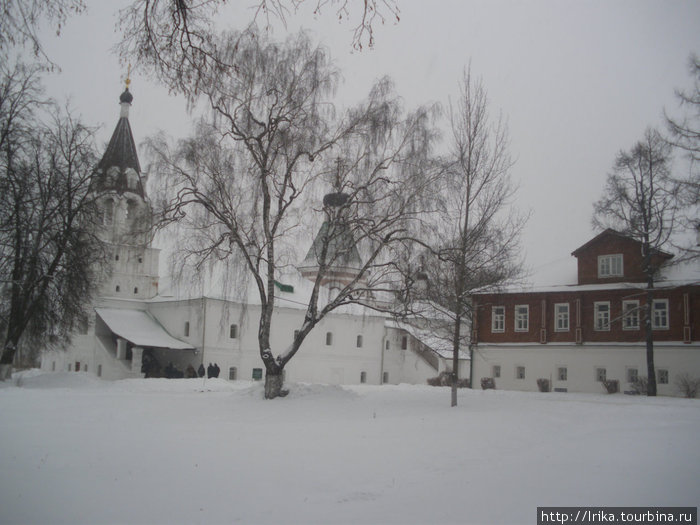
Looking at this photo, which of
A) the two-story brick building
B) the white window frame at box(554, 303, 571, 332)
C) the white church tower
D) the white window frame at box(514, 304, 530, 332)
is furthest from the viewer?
the white window frame at box(514, 304, 530, 332)

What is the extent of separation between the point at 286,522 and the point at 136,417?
10.1 m

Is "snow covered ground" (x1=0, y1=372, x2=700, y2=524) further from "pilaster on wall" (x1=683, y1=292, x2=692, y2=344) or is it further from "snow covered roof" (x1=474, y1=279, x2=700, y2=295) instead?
"snow covered roof" (x1=474, y1=279, x2=700, y2=295)

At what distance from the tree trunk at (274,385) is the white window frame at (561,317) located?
19.4 meters

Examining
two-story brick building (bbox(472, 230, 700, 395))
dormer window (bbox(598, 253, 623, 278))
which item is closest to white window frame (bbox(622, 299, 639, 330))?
two-story brick building (bbox(472, 230, 700, 395))

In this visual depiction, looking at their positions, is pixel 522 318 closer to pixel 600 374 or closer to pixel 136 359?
pixel 600 374

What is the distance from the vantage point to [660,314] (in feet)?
108

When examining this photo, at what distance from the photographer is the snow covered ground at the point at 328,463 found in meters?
8.14

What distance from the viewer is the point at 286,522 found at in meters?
7.68

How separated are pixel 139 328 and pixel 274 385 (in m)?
34.4

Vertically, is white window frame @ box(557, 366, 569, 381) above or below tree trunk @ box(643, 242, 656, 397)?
below

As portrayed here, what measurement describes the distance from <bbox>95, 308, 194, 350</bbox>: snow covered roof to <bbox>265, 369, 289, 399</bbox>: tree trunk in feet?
92.7

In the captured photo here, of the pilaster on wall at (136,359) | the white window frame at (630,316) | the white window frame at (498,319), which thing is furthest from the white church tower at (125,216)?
the white window frame at (630,316)

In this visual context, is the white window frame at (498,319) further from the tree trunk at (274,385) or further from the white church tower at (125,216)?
the white church tower at (125,216)

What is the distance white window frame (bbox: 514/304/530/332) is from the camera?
36719mm
